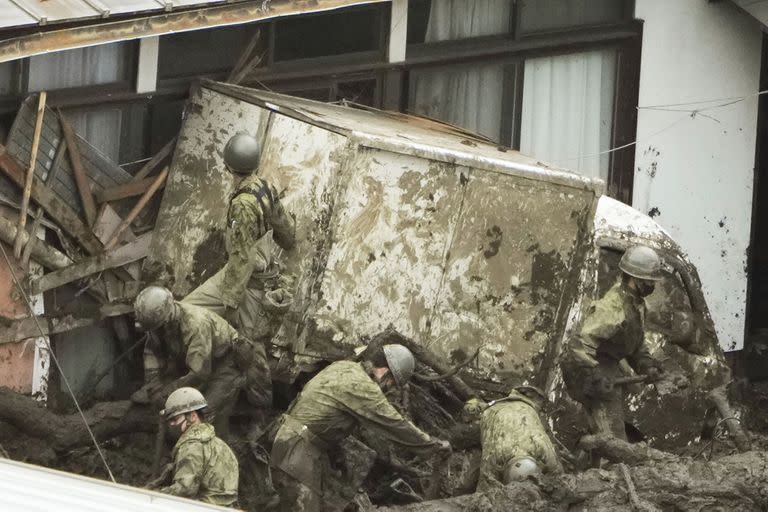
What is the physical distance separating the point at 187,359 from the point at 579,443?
3.17 meters

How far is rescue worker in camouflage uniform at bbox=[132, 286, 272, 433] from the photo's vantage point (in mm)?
15383

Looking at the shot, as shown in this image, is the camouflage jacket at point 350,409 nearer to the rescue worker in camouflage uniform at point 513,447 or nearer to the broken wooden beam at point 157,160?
the rescue worker in camouflage uniform at point 513,447

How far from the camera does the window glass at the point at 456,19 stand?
19375 millimetres

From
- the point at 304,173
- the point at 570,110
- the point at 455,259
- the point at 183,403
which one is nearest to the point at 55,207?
the point at 304,173

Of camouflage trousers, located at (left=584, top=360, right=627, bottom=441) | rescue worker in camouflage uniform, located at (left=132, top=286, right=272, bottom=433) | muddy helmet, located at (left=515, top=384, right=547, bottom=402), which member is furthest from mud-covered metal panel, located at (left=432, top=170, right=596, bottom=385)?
rescue worker in camouflage uniform, located at (left=132, top=286, right=272, bottom=433)

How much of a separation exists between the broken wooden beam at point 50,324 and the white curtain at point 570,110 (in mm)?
5069

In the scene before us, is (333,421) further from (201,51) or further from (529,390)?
(201,51)

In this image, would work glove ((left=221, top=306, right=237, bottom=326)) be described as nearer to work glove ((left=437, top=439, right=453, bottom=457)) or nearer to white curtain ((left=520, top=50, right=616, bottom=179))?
work glove ((left=437, top=439, right=453, bottom=457))

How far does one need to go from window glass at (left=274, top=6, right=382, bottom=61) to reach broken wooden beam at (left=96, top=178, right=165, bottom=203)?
1.83 metres

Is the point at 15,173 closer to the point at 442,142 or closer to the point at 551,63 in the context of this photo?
the point at 442,142

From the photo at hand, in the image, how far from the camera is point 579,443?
16562 mm

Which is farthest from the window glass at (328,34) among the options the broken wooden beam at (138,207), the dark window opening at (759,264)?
the dark window opening at (759,264)

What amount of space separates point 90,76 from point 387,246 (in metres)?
2.75

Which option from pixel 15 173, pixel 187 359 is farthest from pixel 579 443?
pixel 15 173
